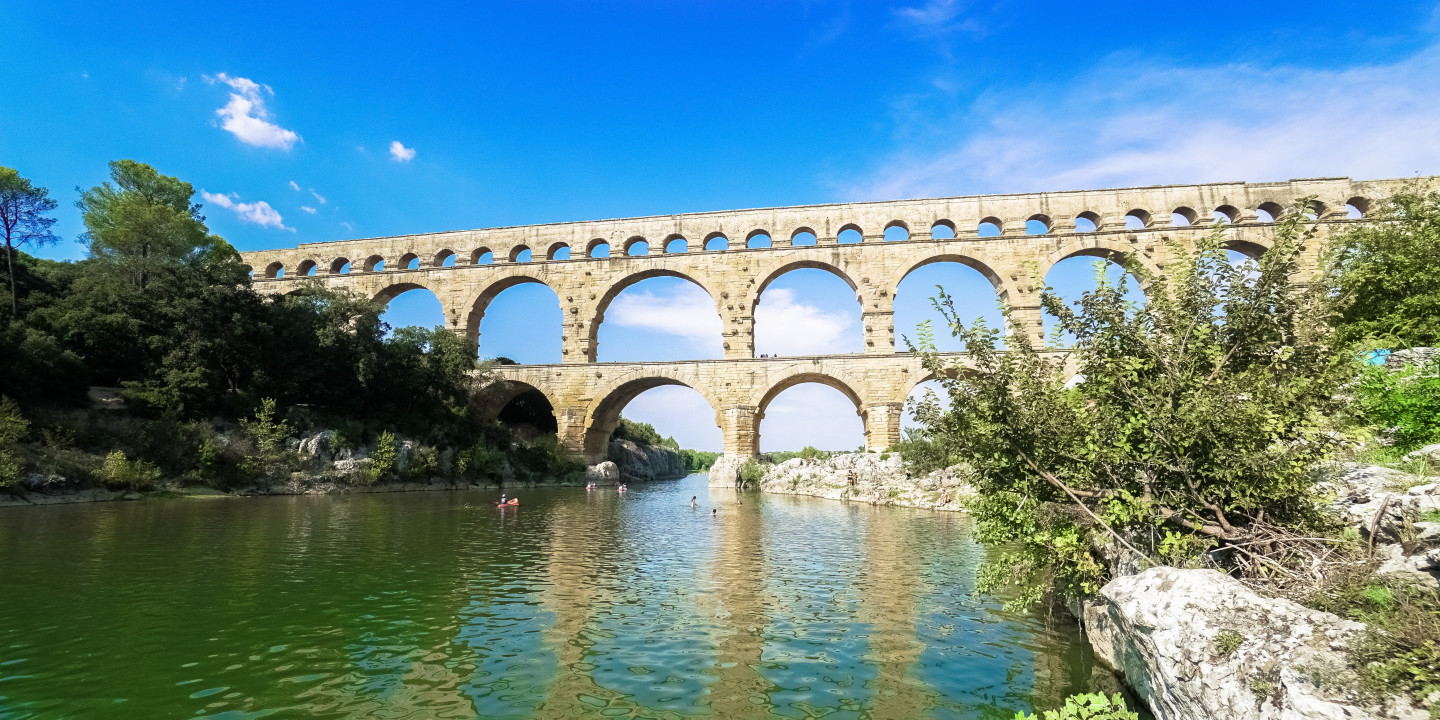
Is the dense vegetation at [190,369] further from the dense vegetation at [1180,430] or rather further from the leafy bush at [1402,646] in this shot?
the leafy bush at [1402,646]

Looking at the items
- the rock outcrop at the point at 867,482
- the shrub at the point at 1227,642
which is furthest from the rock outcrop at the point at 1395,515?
the rock outcrop at the point at 867,482

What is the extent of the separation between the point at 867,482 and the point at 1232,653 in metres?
20.2

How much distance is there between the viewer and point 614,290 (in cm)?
3128

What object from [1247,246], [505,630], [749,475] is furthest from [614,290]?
[1247,246]

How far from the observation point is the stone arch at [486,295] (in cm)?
3177

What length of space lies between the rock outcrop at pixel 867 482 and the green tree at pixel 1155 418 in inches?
472

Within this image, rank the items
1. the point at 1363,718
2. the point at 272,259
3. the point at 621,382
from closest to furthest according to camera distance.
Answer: the point at 1363,718, the point at 621,382, the point at 272,259

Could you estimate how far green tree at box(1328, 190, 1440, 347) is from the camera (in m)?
11.2

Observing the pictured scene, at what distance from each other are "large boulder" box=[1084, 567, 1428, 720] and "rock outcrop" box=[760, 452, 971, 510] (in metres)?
13.6

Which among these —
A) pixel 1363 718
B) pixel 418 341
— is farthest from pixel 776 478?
pixel 1363 718

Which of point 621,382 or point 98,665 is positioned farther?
point 621,382

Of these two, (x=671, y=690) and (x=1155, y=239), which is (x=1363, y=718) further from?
(x=1155, y=239)

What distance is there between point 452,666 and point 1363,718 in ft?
17.2

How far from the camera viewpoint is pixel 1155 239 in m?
28.4
